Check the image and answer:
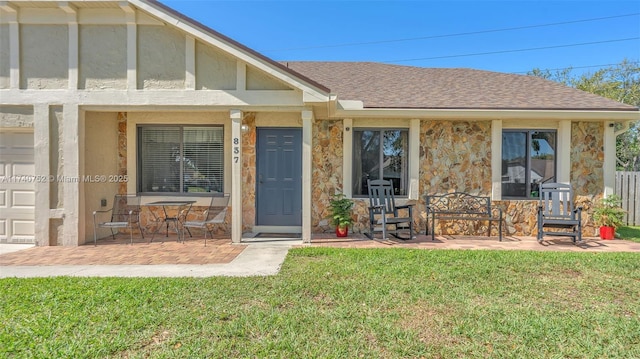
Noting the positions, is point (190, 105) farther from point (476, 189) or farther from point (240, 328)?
point (476, 189)

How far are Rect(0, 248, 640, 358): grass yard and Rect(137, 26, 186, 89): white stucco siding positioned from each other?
3.65 metres

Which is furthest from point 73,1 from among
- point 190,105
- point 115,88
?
Result: point 190,105

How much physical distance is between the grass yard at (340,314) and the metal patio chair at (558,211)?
181 cm

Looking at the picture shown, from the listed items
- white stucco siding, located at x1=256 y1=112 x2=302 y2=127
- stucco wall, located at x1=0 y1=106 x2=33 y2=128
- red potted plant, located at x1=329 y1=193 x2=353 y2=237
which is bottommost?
red potted plant, located at x1=329 y1=193 x2=353 y2=237

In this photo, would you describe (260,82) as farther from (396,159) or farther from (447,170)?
(447,170)

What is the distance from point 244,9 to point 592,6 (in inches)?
613

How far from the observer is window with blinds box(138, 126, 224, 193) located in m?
7.68

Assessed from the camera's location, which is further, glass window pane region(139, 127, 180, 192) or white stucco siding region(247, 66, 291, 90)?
glass window pane region(139, 127, 180, 192)

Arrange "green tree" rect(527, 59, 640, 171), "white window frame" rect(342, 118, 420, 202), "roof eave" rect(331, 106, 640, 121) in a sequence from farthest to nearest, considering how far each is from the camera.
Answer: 1. "green tree" rect(527, 59, 640, 171)
2. "white window frame" rect(342, 118, 420, 202)
3. "roof eave" rect(331, 106, 640, 121)

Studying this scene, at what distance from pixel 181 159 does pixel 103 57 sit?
254 cm

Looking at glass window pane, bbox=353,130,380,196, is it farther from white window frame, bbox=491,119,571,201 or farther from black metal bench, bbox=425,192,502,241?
white window frame, bbox=491,119,571,201

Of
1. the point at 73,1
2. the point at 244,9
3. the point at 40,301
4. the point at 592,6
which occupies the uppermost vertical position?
the point at 592,6

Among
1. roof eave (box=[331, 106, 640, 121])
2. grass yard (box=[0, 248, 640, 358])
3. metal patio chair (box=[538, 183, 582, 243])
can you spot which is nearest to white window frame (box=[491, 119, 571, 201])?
roof eave (box=[331, 106, 640, 121])

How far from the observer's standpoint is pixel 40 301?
344 centimetres
